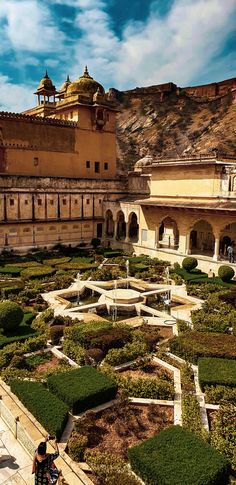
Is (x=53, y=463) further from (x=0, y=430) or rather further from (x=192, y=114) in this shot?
(x=192, y=114)

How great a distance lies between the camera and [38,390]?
31.1 ft

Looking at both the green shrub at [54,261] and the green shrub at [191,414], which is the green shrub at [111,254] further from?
the green shrub at [191,414]

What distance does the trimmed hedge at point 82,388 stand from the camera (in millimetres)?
9188

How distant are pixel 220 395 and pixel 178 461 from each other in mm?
3203

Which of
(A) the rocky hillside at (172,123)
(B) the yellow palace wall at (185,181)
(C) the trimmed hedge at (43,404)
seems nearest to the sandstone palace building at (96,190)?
(B) the yellow palace wall at (185,181)

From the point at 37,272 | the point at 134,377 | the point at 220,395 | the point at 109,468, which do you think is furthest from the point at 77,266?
the point at 109,468

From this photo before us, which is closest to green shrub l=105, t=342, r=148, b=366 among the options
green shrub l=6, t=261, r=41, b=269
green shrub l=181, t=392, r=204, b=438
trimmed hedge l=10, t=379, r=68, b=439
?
green shrub l=181, t=392, r=204, b=438

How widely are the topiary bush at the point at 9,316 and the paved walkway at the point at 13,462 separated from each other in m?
4.97

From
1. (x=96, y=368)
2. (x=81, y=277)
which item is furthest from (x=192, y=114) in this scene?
(x=96, y=368)

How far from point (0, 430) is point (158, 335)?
6593 mm

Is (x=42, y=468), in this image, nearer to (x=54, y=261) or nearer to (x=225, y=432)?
(x=225, y=432)

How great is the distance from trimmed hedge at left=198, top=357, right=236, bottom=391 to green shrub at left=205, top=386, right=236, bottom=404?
23cm

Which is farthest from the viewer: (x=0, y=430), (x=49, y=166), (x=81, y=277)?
(x=49, y=166)

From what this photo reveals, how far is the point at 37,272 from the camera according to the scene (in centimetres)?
2252
